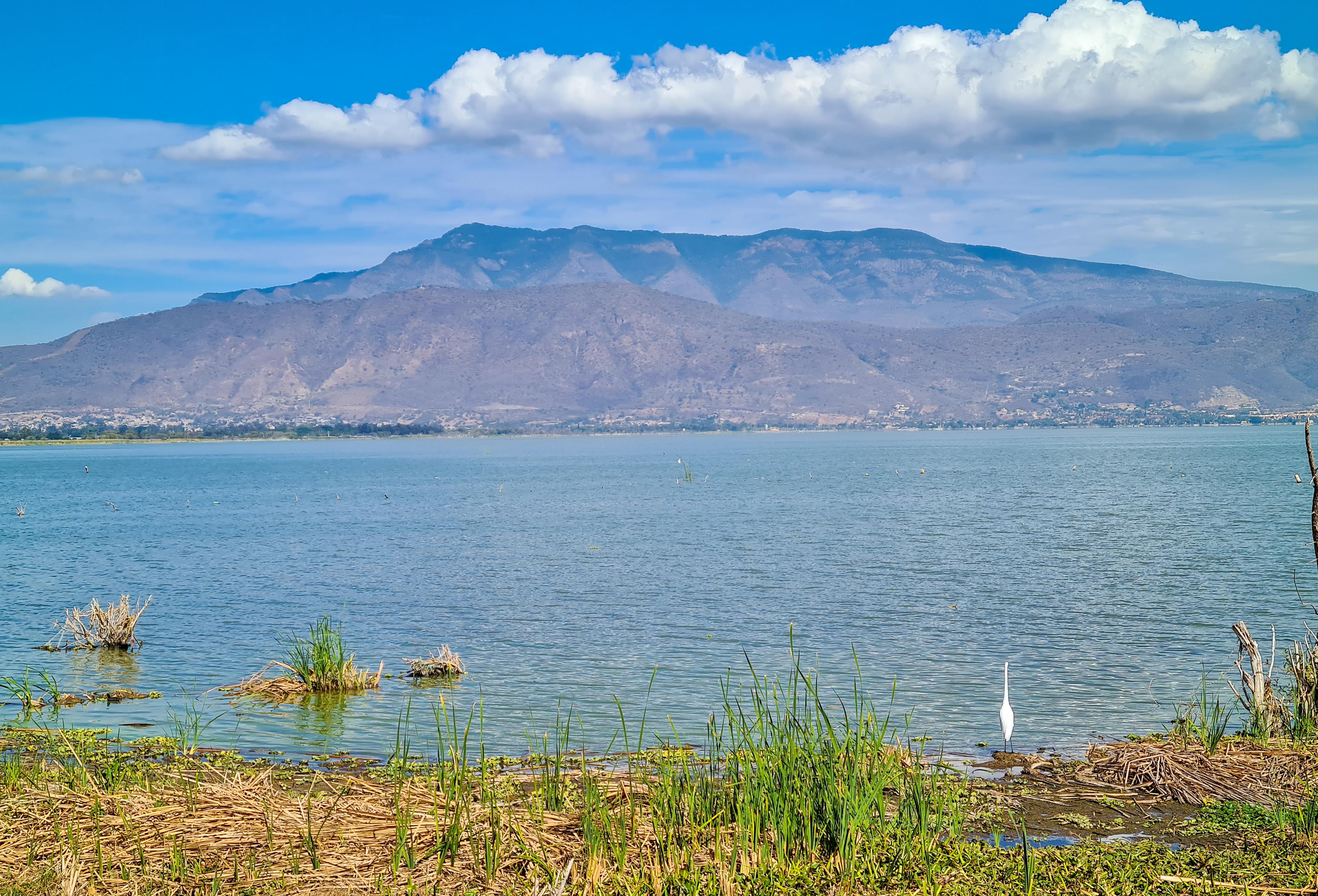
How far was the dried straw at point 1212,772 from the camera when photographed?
9.34 m

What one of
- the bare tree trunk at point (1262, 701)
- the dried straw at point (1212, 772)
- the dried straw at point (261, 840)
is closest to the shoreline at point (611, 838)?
the dried straw at point (261, 840)

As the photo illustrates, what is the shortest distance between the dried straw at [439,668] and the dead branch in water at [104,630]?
5.38m

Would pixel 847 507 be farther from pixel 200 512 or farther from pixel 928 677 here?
pixel 928 677

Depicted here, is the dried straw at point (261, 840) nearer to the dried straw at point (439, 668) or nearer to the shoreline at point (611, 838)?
the shoreline at point (611, 838)

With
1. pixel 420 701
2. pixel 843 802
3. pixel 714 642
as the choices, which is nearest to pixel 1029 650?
pixel 714 642

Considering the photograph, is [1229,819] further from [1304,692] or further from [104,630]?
[104,630]

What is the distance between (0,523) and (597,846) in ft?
185

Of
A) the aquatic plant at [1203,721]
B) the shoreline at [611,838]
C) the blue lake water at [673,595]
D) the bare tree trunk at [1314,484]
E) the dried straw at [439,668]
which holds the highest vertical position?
the bare tree trunk at [1314,484]

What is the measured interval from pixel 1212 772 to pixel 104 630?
60.2 feet

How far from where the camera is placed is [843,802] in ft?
24.9

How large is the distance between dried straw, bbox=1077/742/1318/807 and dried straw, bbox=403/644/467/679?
1028cm

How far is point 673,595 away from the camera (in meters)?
28.3

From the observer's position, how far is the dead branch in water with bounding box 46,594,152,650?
20.2 m

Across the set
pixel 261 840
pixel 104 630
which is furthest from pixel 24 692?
pixel 261 840
